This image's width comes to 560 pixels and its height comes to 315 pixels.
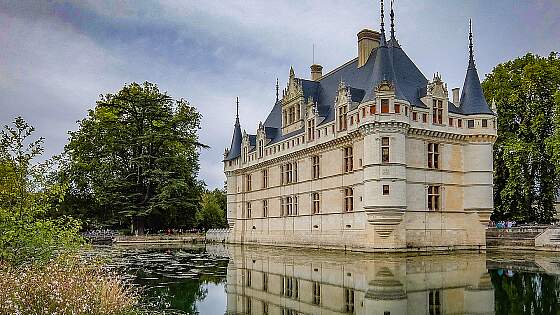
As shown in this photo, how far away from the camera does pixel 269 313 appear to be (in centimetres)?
1014

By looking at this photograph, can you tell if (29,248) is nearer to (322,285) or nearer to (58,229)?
(58,229)

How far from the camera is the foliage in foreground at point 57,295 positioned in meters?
7.33

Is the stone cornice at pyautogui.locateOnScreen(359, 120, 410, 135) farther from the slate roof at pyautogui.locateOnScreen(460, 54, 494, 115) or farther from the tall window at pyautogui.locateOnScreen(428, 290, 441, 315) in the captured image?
the tall window at pyautogui.locateOnScreen(428, 290, 441, 315)

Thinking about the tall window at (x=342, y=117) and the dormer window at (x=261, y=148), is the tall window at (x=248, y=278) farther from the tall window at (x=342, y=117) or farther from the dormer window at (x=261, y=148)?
the dormer window at (x=261, y=148)

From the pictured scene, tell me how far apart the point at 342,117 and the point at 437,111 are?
4.37m

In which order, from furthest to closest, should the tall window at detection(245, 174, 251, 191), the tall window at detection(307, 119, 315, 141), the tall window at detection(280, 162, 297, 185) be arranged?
the tall window at detection(245, 174, 251, 191), the tall window at detection(280, 162, 297, 185), the tall window at detection(307, 119, 315, 141)

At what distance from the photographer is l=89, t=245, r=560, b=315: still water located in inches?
420

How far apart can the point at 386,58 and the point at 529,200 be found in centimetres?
1236

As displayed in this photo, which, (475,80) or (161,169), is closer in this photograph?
(475,80)

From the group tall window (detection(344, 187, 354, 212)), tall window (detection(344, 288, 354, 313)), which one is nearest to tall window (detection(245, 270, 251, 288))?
tall window (detection(344, 288, 354, 313))

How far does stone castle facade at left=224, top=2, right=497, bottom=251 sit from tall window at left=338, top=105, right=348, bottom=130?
0.16 feet

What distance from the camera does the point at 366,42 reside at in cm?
2970

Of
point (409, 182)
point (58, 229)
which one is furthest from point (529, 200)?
point (58, 229)

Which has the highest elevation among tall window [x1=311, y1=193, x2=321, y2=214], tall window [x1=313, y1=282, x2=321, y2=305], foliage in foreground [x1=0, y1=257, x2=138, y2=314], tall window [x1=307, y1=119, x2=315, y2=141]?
tall window [x1=307, y1=119, x2=315, y2=141]
